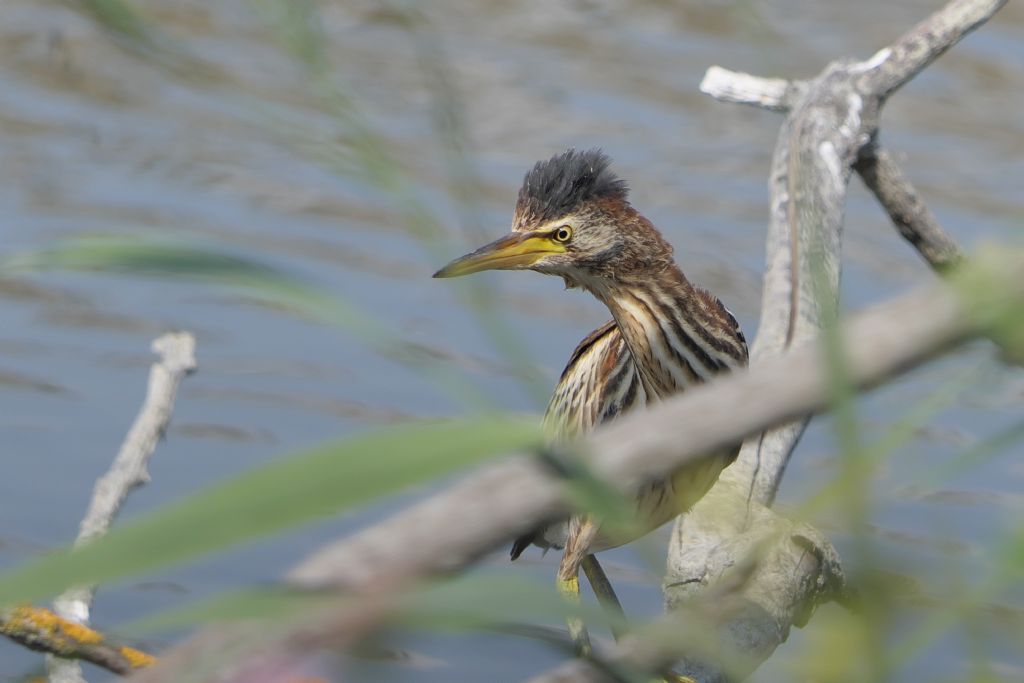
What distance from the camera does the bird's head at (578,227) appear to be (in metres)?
3.60

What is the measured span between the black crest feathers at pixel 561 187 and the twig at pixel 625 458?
8.28 feet

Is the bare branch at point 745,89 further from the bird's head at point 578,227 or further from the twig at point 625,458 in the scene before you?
the twig at point 625,458

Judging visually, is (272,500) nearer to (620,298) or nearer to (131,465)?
(131,465)

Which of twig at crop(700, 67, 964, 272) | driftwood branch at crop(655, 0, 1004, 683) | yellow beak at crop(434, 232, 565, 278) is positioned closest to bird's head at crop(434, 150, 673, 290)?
yellow beak at crop(434, 232, 565, 278)

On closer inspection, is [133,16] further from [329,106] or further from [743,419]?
[743,419]

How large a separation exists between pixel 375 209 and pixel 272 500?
28.9ft

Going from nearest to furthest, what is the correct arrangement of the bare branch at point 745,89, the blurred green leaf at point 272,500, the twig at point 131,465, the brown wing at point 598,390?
the blurred green leaf at point 272,500 < the twig at point 131,465 < the brown wing at point 598,390 < the bare branch at point 745,89

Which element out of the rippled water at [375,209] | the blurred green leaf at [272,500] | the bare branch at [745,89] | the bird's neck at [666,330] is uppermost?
the rippled water at [375,209]

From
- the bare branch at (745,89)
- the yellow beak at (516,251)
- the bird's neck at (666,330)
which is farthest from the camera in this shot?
the bare branch at (745,89)

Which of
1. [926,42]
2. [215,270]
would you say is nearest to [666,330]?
[926,42]

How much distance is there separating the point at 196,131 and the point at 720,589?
9.47 m

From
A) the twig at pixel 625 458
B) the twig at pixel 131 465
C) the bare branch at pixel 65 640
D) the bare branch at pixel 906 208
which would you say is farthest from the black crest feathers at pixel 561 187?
A: the twig at pixel 625 458

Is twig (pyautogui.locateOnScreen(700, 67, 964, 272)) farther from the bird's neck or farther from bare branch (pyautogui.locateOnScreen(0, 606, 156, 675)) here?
bare branch (pyautogui.locateOnScreen(0, 606, 156, 675))

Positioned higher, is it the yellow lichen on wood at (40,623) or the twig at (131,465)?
the twig at (131,465)
